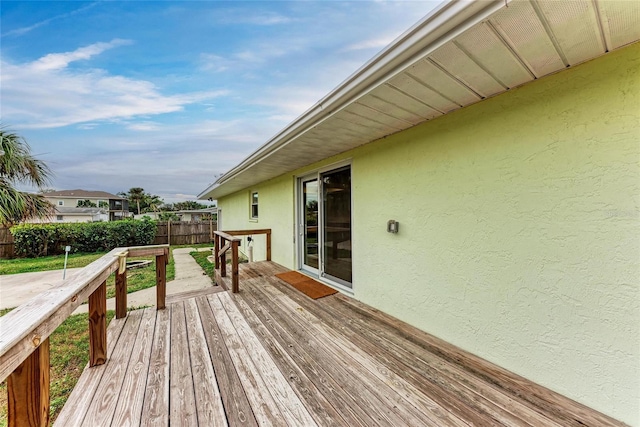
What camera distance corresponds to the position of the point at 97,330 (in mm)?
2002

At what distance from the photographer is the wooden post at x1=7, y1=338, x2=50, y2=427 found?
1.04 metres

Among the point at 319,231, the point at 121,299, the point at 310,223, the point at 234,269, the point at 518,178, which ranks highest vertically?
the point at 518,178

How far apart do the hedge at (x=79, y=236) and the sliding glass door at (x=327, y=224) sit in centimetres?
1204

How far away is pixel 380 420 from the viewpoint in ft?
4.66

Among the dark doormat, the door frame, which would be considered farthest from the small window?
the dark doormat

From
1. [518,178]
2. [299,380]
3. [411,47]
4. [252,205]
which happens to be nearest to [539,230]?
[518,178]

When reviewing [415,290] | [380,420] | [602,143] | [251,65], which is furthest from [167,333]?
[251,65]

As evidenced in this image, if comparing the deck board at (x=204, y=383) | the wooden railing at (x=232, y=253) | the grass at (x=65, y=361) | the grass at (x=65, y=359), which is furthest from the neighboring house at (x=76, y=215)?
the deck board at (x=204, y=383)

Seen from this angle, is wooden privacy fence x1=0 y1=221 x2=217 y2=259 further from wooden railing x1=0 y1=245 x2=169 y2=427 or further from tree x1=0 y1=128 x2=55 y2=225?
wooden railing x1=0 y1=245 x2=169 y2=427

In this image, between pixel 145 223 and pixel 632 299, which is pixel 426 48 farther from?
pixel 145 223

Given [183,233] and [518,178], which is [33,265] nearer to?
[183,233]

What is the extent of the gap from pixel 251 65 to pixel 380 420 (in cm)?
721

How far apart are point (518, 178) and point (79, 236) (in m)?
15.8

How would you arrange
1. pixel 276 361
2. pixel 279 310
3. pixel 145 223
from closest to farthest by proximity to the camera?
pixel 276 361
pixel 279 310
pixel 145 223
